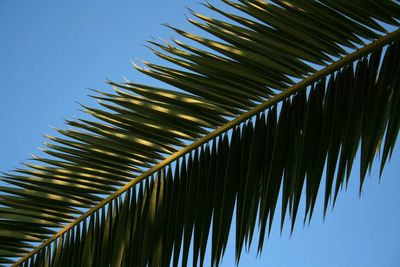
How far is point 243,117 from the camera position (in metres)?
1.71

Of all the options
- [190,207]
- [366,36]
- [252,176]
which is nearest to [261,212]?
[252,176]

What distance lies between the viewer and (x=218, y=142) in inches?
68.7

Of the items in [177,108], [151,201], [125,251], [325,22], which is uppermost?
[325,22]

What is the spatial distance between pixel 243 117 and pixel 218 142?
0.32 feet

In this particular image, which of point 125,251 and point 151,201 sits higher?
point 151,201

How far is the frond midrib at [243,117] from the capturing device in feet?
5.00

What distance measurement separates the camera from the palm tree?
4.97 feet

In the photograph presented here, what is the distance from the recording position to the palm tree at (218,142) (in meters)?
1.51

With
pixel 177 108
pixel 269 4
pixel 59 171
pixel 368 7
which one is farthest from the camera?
pixel 59 171

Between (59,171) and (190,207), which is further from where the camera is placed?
(59,171)

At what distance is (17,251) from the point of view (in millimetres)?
1983

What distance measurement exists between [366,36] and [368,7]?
7 cm

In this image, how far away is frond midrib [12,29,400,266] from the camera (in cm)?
152

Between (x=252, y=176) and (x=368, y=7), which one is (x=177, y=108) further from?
(x=368, y=7)
